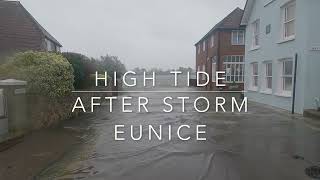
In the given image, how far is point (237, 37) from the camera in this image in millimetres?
34812

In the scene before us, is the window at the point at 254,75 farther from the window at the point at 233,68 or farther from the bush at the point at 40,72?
the bush at the point at 40,72

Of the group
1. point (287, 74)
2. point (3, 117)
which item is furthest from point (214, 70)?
point (3, 117)

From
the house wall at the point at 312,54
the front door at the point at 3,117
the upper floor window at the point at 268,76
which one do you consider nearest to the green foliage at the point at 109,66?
the upper floor window at the point at 268,76

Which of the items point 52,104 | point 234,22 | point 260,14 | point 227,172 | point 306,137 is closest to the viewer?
point 227,172

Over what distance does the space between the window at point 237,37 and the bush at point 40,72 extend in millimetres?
25192

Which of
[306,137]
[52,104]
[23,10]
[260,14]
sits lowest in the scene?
[306,137]

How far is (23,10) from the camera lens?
3095cm

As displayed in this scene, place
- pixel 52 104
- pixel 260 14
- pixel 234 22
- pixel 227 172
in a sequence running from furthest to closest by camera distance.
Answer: pixel 234 22 → pixel 260 14 → pixel 52 104 → pixel 227 172

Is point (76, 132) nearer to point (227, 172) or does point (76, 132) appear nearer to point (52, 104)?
point (52, 104)

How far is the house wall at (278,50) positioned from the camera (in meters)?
14.3

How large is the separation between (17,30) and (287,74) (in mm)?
23441

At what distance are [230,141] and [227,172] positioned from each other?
9.74ft

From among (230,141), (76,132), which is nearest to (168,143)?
(230,141)

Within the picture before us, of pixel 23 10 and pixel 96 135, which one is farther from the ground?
pixel 23 10
